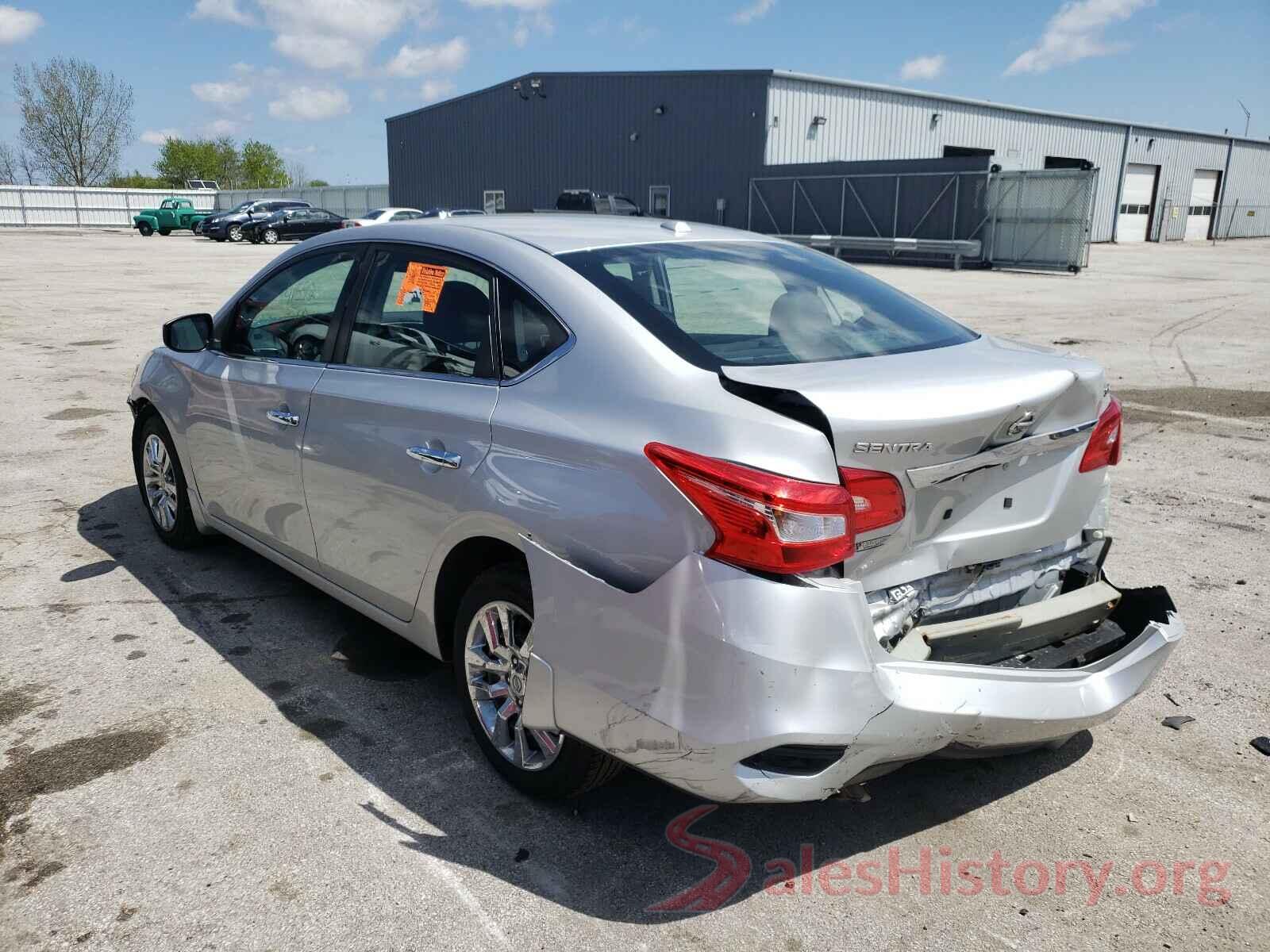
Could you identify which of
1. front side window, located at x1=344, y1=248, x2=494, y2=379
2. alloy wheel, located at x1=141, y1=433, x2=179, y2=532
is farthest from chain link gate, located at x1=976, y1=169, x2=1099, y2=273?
front side window, located at x1=344, y1=248, x2=494, y2=379

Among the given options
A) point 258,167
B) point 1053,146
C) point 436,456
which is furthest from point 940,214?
point 258,167

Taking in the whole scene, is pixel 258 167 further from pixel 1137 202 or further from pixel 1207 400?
pixel 1207 400

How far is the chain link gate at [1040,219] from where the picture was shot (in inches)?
1097

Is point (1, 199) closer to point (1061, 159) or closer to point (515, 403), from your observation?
point (1061, 159)

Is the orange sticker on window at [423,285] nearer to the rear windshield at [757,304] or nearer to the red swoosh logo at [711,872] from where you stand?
the rear windshield at [757,304]

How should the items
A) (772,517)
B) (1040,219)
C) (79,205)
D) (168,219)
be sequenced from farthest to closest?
(79,205)
(168,219)
(1040,219)
(772,517)

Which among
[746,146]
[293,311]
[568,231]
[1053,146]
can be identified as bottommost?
[293,311]

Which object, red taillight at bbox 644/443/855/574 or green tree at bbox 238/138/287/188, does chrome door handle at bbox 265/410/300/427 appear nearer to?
red taillight at bbox 644/443/855/574

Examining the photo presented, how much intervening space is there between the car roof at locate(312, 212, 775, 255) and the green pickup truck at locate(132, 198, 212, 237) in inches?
1935

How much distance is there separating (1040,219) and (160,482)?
94.3 feet

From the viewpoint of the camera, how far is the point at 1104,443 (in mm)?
3102

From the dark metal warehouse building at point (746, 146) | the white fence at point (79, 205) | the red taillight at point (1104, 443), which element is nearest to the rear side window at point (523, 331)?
the red taillight at point (1104, 443)

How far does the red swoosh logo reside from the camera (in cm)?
264

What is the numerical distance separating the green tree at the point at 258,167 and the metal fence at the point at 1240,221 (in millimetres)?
73543
